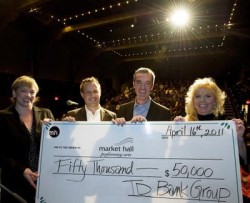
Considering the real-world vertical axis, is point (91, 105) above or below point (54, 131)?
above

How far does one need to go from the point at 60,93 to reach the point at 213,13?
9.47 metres

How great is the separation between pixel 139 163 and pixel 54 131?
31.8 inches

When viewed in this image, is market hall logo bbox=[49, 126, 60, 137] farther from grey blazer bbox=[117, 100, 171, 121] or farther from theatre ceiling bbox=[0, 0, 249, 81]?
theatre ceiling bbox=[0, 0, 249, 81]

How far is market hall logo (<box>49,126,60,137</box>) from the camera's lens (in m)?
2.32

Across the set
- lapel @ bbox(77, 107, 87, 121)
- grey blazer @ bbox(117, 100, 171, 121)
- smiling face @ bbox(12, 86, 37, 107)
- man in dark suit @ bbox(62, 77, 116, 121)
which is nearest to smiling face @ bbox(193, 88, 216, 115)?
grey blazer @ bbox(117, 100, 171, 121)

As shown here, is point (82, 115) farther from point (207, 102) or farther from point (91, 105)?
point (207, 102)

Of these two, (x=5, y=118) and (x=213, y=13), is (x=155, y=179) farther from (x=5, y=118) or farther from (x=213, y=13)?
(x=213, y=13)

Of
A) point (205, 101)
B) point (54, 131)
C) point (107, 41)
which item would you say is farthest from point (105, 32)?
point (205, 101)

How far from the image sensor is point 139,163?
2.06 metres

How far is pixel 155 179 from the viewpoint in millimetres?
1992

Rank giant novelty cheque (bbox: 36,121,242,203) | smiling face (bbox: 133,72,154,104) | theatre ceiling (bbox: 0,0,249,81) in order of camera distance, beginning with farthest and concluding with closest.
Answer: theatre ceiling (bbox: 0,0,249,81), smiling face (bbox: 133,72,154,104), giant novelty cheque (bbox: 36,121,242,203)

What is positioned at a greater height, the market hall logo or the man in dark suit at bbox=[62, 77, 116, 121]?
the man in dark suit at bbox=[62, 77, 116, 121]

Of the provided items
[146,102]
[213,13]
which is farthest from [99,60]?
[146,102]

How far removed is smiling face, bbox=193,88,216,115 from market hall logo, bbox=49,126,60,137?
4.03ft
